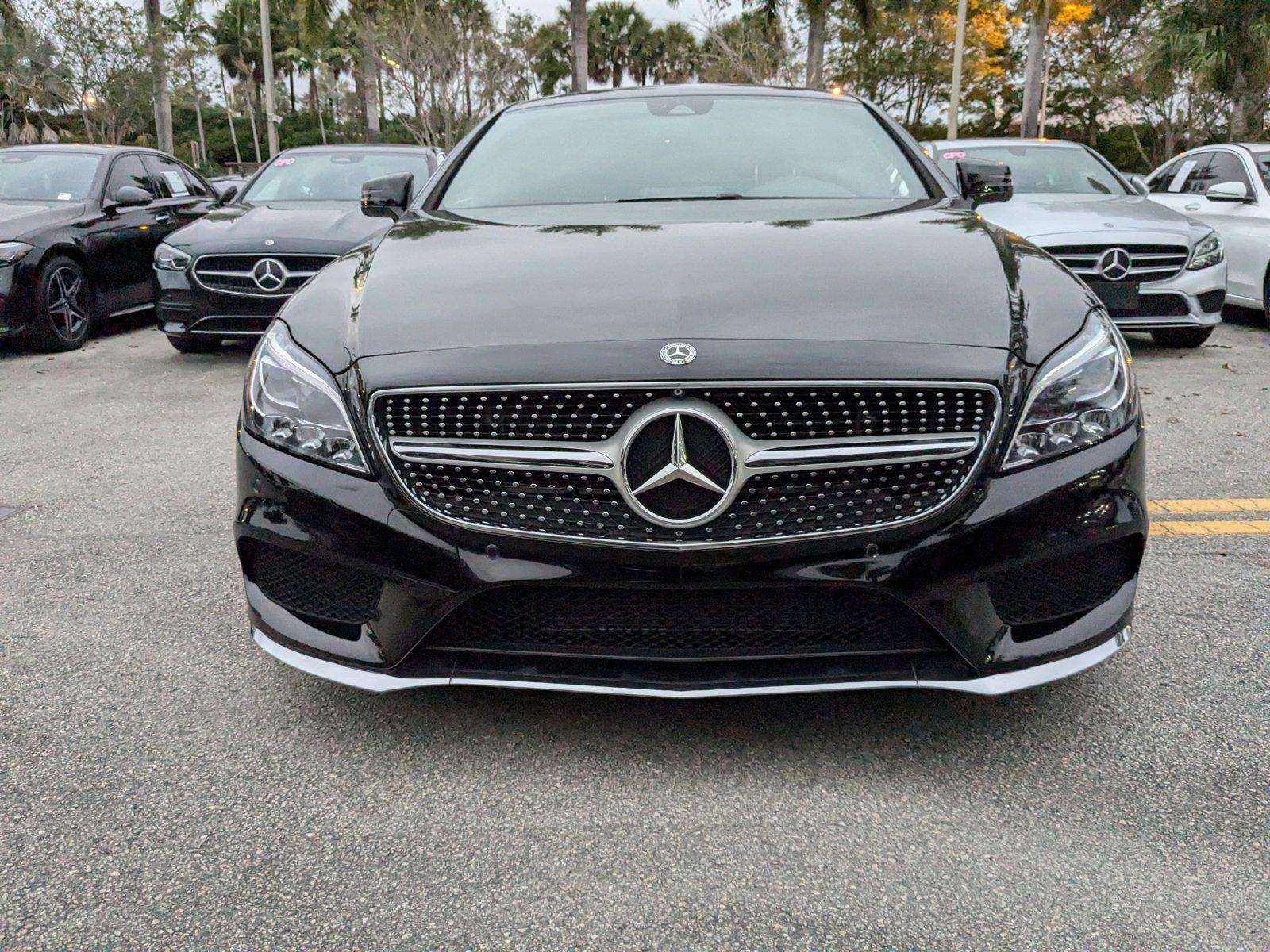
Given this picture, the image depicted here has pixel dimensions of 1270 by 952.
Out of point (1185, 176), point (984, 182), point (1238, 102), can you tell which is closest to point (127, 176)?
point (984, 182)

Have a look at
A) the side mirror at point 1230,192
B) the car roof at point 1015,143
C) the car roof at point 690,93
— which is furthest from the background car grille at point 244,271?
the side mirror at point 1230,192

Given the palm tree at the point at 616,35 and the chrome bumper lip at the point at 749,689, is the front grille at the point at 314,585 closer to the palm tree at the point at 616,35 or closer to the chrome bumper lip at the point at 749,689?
the chrome bumper lip at the point at 749,689

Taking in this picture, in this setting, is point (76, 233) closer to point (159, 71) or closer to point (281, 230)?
point (281, 230)

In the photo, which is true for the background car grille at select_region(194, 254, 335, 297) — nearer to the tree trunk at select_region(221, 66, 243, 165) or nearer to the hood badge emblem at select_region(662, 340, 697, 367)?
the hood badge emblem at select_region(662, 340, 697, 367)

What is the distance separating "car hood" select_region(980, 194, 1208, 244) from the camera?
25.7 feet

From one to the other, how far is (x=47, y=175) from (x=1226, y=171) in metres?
9.49

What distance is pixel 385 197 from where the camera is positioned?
167 inches

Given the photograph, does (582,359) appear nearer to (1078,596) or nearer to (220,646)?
(1078,596)

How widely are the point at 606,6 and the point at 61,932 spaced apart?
60.3 m

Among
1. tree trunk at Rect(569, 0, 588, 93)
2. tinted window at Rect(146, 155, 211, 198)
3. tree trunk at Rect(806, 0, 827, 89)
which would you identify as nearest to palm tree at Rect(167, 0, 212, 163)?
tree trunk at Rect(569, 0, 588, 93)

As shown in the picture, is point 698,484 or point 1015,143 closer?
point 698,484

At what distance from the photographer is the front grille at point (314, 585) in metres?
2.49

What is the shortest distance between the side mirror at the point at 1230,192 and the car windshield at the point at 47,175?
8.75m

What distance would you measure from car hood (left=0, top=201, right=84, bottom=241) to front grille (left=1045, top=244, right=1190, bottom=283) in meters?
7.00
